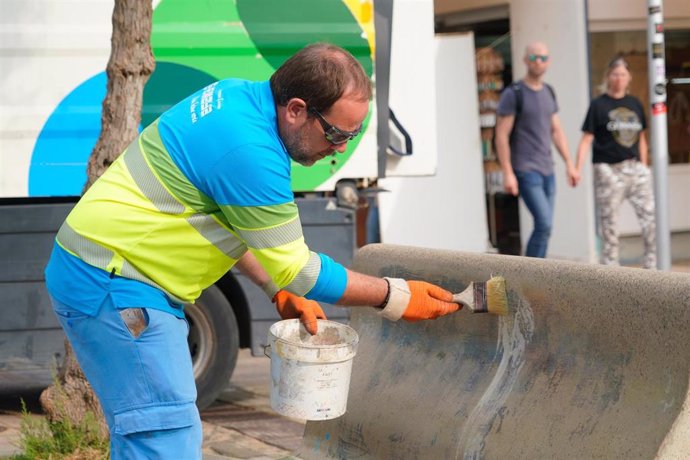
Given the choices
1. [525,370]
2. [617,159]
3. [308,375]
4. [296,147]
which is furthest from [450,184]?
[296,147]

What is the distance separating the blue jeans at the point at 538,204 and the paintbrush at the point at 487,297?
4.79 meters

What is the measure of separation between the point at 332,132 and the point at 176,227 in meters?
0.56

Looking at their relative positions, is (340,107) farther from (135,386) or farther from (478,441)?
(478,441)

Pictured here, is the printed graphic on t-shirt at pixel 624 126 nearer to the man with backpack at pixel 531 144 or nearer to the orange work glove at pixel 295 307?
the man with backpack at pixel 531 144

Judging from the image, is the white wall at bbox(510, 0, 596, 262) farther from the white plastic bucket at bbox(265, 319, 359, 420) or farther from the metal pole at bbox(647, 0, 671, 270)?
the white plastic bucket at bbox(265, 319, 359, 420)

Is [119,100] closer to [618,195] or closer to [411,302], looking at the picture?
[411,302]

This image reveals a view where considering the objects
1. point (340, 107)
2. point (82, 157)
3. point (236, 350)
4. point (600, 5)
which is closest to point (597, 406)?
point (340, 107)

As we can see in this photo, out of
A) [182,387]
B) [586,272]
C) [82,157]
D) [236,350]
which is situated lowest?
[236,350]

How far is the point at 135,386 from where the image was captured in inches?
134

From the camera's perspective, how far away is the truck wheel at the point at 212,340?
643cm

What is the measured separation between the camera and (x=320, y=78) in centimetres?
333

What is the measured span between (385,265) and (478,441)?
3.79 ft

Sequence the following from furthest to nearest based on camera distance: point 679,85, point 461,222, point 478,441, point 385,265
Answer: point 679,85, point 461,222, point 385,265, point 478,441

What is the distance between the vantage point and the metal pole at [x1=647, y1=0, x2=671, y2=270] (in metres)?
9.05
